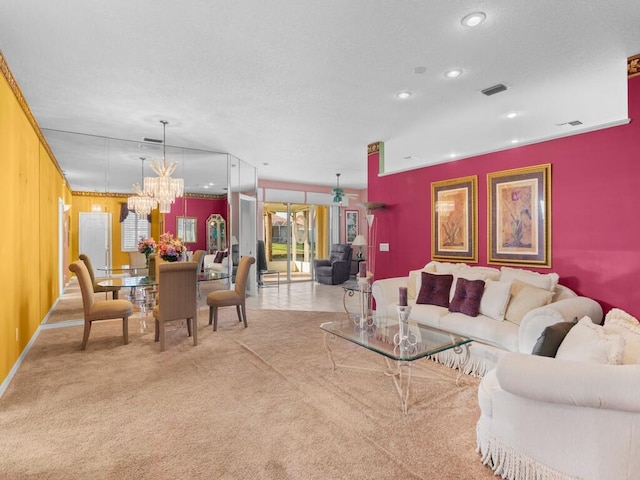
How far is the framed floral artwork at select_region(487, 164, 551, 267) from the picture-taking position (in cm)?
382

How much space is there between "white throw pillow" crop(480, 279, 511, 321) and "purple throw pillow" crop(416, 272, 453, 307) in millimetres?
464

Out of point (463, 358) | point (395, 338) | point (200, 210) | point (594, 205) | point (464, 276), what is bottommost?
point (463, 358)

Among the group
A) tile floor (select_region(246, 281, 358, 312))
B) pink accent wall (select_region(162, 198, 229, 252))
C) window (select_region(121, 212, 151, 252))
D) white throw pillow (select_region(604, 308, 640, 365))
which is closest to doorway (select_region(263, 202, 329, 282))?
tile floor (select_region(246, 281, 358, 312))

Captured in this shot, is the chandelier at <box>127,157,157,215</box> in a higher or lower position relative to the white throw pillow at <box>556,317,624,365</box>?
higher

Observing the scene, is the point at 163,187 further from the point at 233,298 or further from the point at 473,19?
the point at 473,19

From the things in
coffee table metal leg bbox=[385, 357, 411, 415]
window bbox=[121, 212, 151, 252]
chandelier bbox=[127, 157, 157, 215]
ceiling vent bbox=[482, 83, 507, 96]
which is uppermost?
ceiling vent bbox=[482, 83, 507, 96]

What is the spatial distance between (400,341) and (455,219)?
2.35 meters

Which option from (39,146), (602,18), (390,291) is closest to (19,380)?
(39,146)

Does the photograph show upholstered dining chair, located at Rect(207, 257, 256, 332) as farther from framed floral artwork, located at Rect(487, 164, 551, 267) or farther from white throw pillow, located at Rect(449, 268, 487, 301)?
framed floral artwork, located at Rect(487, 164, 551, 267)

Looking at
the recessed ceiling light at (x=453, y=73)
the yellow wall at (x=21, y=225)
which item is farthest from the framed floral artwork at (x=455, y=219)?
the yellow wall at (x=21, y=225)

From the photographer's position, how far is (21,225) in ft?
12.5

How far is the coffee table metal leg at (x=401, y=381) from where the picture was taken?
2.60 metres

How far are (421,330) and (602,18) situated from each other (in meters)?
2.72

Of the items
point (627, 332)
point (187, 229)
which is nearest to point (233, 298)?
point (187, 229)
